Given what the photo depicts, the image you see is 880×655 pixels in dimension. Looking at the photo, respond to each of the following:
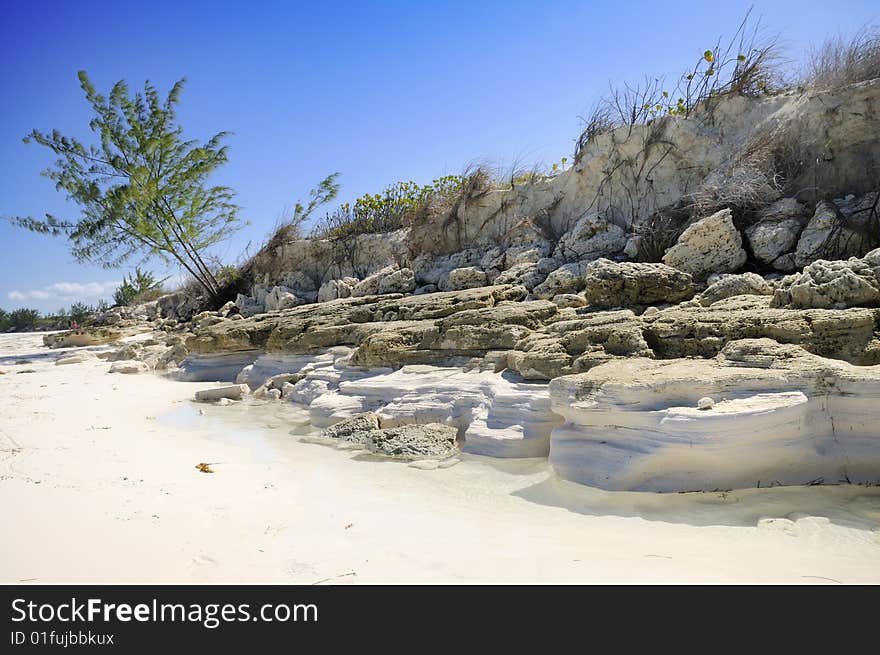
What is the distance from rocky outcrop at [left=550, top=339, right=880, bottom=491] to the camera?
296 centimetres

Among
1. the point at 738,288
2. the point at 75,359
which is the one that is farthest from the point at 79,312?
the point at 738,288

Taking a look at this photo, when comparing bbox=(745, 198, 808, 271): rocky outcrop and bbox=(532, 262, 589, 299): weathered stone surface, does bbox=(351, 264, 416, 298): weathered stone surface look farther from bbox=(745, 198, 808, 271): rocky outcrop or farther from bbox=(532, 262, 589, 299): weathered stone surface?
bbox=(745, 198, 808, 271): rocky outcrop

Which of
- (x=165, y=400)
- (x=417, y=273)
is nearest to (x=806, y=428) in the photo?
(x=165, y=400)

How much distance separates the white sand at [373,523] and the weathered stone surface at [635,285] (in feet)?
8.42

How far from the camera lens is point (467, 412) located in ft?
15.1

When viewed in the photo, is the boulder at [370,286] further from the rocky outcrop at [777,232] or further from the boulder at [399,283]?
the rocky outcrop at [777,232]

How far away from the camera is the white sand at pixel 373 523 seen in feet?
6.69

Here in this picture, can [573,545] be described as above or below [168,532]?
below

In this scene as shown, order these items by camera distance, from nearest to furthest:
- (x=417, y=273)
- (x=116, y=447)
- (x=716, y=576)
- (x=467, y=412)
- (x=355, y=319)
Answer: (x=716, y=576) < (x=116, y=447) < (x=467, y=412) < (x=355, y=319) < (x=417, y=273)

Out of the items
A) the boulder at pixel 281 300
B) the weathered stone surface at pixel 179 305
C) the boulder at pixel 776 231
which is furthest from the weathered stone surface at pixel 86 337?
the boulder at pixel 776 231

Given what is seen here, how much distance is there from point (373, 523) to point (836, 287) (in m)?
3.74

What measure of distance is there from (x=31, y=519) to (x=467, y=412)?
303 centimetres

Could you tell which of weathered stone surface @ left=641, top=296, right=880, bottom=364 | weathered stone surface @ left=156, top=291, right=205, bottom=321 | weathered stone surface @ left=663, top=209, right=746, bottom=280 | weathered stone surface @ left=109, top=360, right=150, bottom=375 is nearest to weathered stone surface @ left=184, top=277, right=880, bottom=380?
weathered stone surface @ left=641, top=296, right=880, bottom=364
